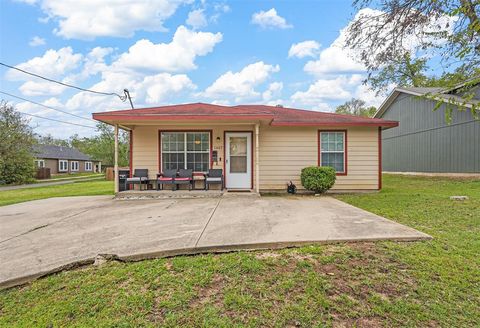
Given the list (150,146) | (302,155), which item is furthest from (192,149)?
(302,155)

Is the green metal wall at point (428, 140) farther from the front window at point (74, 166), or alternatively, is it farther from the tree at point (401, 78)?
the front window at point (74, 166)

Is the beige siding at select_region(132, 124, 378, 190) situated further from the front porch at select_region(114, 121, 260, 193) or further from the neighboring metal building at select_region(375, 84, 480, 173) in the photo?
the neighboring metal building at select_region(375, 84, 480, 173)

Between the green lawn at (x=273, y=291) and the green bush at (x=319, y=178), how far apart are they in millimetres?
4990

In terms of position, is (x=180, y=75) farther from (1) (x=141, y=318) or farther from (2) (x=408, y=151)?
(1) (x=141, y=318)

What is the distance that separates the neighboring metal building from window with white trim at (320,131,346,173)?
5.41m

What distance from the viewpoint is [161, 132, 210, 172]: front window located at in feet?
30.1

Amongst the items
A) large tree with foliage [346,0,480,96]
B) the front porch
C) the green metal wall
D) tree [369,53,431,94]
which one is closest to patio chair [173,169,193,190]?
the front porch

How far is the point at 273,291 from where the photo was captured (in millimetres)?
2488

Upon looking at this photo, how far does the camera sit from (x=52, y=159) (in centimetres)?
3347

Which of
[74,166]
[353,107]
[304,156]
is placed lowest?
[74,166]

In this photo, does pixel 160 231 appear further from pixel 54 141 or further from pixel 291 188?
pixel 54 141

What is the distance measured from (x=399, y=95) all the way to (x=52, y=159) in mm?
37314

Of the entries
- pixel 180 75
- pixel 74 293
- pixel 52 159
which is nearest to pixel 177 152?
pixel 74 293

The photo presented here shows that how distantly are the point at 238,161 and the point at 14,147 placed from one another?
20.3m
